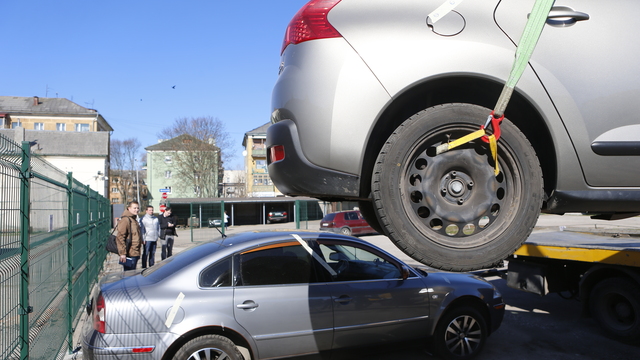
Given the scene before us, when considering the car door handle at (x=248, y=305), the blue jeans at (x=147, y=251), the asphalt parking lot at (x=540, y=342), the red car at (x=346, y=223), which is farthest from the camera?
the red car at (x=346, y=223)

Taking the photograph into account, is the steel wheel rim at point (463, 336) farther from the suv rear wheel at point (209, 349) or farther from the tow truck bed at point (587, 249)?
the suv rear wheel at point (209, 349)

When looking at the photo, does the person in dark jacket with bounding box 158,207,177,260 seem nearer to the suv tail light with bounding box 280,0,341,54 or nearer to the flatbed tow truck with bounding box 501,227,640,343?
the flatbed tow truck with bounding box 501,227,640,343

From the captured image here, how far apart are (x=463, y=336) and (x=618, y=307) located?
234cm

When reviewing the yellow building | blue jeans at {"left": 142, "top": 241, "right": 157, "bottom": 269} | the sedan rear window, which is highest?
the yellow building

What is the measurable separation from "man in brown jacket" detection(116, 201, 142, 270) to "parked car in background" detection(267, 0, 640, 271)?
6461mm

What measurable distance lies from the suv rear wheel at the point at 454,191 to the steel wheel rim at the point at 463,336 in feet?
11.5

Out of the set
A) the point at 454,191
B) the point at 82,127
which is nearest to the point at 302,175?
the point at 454,191

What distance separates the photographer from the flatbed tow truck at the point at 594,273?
552 centimetres

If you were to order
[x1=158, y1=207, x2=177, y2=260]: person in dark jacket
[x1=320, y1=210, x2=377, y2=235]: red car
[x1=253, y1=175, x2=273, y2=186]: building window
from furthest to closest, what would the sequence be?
[x1=253, y1=175, x2=273, y2=186]: building window
[x1=320, y1=210, x2=377, y2=235]: red car
[x1=158, y1=207, x2=177, y2=260]: person in dark jacket

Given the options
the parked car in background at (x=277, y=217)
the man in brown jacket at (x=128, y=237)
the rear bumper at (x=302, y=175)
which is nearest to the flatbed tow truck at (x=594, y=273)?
the rear bumper at (x=302, y=175)

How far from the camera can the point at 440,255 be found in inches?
69.4

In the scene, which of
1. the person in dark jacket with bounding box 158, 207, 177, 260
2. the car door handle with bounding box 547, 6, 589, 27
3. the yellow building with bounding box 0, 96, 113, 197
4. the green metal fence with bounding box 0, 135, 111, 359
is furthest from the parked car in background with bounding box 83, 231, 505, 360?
the yellow building with bounding box 0, 96, 113, 197

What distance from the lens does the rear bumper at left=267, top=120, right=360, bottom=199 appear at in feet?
6.09

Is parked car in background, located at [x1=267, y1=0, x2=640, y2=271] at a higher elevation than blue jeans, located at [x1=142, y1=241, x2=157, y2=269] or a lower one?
higher
